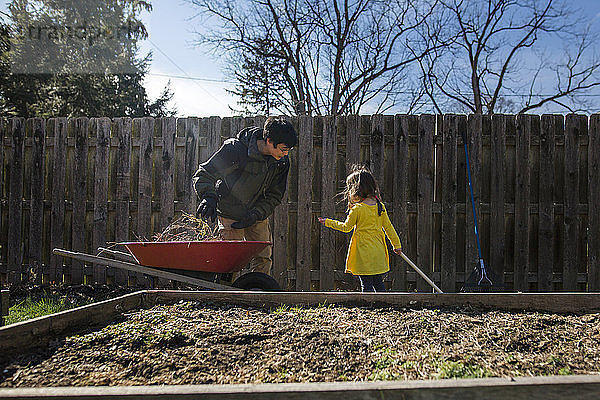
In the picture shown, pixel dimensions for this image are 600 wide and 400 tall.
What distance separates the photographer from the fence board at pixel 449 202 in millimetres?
4711

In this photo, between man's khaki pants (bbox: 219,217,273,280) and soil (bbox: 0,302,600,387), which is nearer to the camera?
soil (bbox: 0,302,600,387)

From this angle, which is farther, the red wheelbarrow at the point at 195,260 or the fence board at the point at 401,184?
the fence board at the point at 401,184

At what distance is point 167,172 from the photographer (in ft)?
16.4

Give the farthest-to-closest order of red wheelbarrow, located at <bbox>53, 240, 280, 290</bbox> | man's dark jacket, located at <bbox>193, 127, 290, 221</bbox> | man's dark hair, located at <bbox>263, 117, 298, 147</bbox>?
1. man's dark jacket, located at <bbox>193, 127, 290, 221</bbox>
2. man's dark hair, located at <bbox>263, 117, 298, 147</bbox>
3. red wheelbarrow, located at <bbox>53, 240, 280, 290</bbox>

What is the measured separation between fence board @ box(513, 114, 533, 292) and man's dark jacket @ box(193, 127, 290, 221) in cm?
240

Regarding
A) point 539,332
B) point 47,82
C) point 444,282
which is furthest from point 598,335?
point 47,82

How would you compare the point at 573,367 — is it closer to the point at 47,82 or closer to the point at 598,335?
the point at 598,335

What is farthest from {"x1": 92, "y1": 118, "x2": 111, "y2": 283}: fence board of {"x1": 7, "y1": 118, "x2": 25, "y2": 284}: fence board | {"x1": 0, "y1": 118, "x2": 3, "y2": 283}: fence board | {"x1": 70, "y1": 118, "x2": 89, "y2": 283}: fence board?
{"x1": 0, "y1": 118, "x2": 3, "y2": 283}: fence board

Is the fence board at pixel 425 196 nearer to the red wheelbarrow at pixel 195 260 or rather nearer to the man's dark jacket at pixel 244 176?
the man's dark jacket at pixel 244 176

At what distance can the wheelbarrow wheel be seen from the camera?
324cm

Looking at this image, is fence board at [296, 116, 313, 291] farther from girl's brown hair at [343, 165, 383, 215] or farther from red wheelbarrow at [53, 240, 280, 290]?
red wheelbarrow at [53, 240, 280, 290]

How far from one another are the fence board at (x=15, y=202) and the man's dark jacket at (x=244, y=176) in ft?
9.19

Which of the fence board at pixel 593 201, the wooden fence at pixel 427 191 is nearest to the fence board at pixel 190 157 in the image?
the wooden fence at pixel 427 191

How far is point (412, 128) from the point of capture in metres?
4.78
